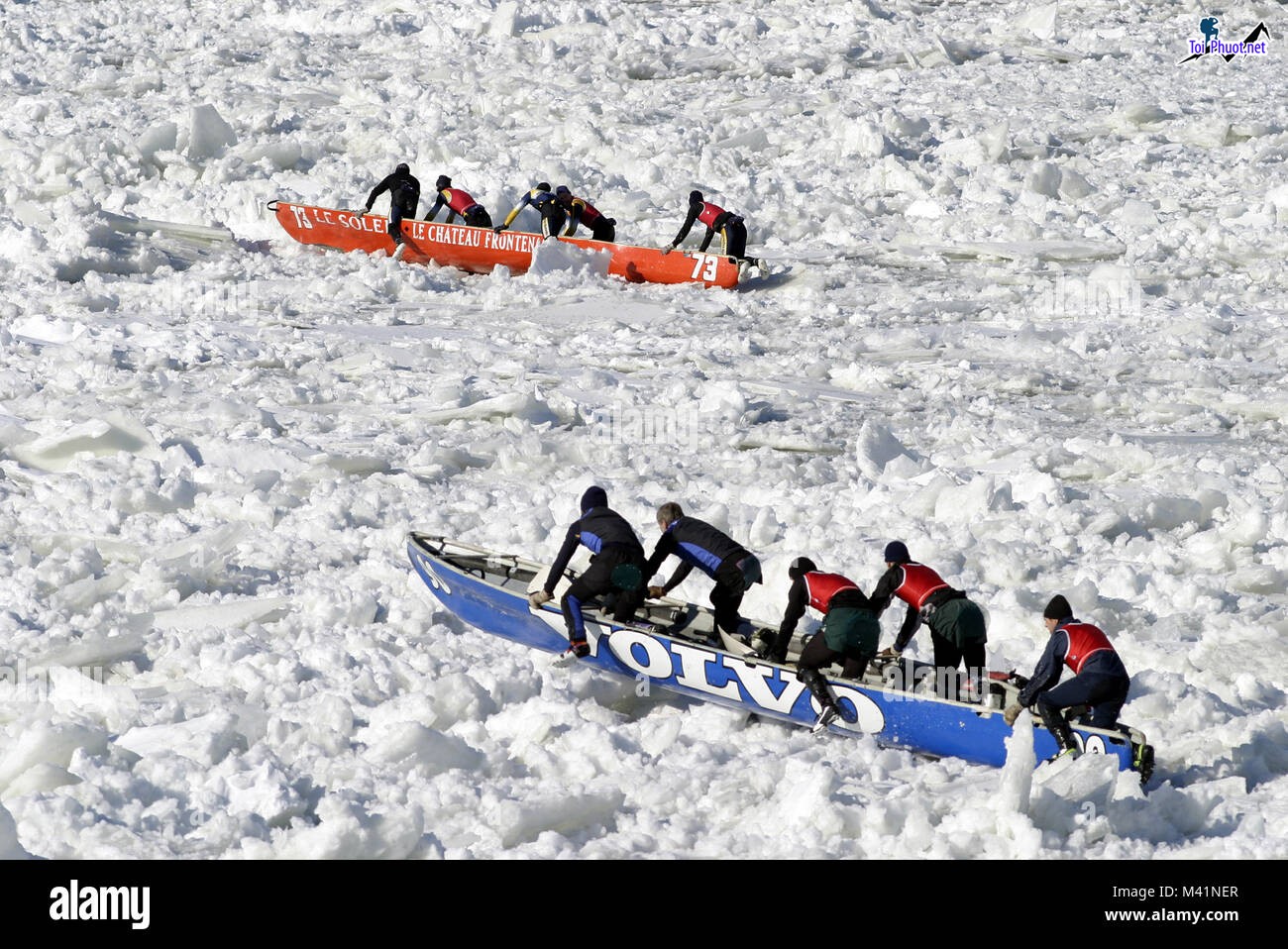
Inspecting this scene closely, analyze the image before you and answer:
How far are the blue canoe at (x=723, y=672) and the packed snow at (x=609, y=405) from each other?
0.16 meters

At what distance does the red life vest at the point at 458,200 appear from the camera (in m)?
17.7

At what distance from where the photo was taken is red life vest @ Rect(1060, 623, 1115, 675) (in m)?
7.70

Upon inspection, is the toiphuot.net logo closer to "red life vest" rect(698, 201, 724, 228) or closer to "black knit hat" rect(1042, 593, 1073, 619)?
"red life vest" rect(698, 201, 724, 228)

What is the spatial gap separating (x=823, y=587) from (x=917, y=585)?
0.61 metres

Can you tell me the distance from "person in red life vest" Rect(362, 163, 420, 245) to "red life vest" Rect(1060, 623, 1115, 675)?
11.7 metres

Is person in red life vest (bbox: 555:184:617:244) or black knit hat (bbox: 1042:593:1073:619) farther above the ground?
person in red life vest (bbox: 555:184:617:244)

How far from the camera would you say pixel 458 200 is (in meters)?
17.8

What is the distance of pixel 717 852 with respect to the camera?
276 inches

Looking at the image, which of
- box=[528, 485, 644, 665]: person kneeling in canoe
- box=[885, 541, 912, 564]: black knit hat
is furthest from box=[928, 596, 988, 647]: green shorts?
box=[528, 485, 644, 665]: person kneeling in canoe

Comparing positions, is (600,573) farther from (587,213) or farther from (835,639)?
(587,213)

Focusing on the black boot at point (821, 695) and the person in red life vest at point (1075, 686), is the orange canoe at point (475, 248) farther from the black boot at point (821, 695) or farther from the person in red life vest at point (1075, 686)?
the person in red life vest at point (1075, 686)

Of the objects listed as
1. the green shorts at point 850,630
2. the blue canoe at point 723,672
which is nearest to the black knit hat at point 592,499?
the blue canoe at point 723,672

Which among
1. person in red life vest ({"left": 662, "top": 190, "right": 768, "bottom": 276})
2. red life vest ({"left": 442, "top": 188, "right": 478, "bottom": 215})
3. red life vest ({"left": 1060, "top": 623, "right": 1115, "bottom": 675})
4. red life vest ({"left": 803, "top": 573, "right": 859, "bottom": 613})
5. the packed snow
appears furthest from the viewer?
red life vest ({"left": 442, "top": 188, "right": 478, "bottom": 215})
